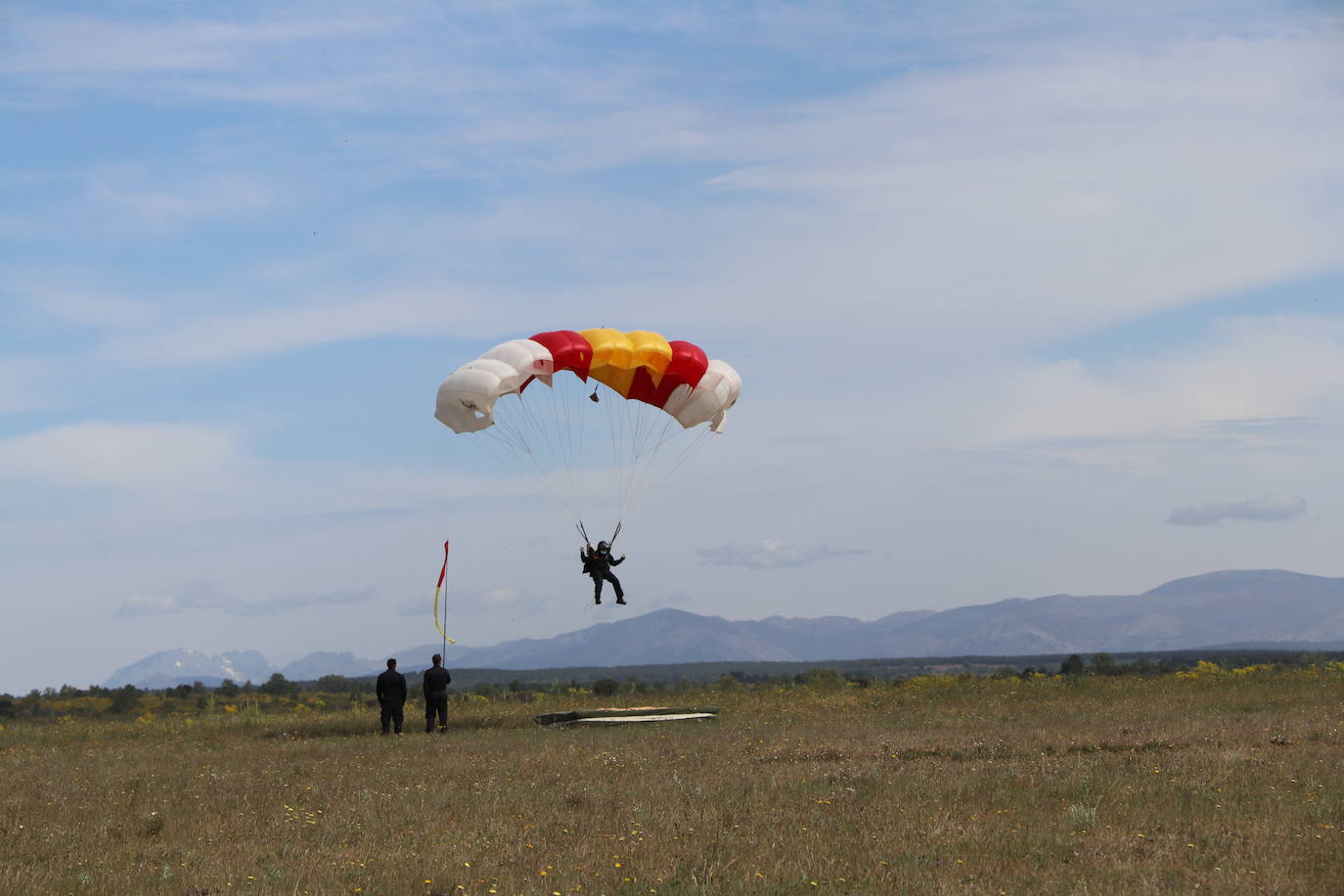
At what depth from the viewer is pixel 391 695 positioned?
28.0 metres

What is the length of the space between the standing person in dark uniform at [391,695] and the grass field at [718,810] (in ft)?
6.51

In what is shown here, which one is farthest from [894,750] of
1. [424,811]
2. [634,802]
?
[424,811]

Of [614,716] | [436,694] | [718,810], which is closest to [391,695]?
[436,694]

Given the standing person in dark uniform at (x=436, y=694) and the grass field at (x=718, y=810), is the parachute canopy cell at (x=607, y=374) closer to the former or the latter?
the standing person in dark uniform at (x=436, y=694)

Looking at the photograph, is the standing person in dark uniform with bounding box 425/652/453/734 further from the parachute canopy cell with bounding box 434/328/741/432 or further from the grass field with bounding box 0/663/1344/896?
the parachute canopy cell with bounding box 434/328/741/432

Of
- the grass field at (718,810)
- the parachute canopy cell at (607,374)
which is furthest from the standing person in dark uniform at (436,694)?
the parachute canopy cell at (607,374)

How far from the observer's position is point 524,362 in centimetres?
2606

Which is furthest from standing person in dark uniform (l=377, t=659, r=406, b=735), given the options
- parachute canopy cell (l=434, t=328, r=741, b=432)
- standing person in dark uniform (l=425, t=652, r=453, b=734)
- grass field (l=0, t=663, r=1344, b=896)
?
parachute canopy cell (l=434, t=328, r=741, b=432)

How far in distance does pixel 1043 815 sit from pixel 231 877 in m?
8.22

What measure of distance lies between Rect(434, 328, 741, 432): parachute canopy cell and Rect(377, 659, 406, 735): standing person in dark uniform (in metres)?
5.91

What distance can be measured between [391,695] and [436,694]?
3.71 feet

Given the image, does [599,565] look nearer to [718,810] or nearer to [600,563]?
[600,563]

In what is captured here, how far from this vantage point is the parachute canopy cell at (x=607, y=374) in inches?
1023

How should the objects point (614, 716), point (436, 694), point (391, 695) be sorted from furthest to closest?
1. point (391, 695)
2. point (436, 694)
3. point (614, 716)
